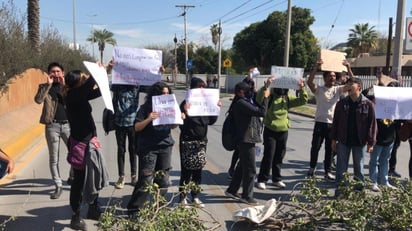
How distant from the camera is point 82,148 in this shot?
4789mm

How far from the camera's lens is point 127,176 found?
7336 mm

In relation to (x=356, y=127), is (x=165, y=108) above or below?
above

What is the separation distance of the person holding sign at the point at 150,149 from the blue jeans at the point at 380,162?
348 cm

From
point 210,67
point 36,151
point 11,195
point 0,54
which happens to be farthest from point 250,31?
point 11,195

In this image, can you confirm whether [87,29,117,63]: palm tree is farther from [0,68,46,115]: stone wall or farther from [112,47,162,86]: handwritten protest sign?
[112,47,162,86]: handwritten protest sign

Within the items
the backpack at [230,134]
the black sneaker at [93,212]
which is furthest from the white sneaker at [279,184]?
the black sneaker at [93,212]

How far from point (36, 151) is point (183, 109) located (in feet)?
19.7

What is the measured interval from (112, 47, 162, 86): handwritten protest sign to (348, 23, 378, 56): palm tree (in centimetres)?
7207

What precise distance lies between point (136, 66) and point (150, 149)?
130cm

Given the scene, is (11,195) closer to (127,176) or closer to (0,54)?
(127,176)

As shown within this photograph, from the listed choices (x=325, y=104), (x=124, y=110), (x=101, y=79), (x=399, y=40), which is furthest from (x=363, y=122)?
(x=399, y=40)

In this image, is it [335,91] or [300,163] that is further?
[300,163]

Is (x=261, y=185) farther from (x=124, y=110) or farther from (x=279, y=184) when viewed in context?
(x=124, y=110)

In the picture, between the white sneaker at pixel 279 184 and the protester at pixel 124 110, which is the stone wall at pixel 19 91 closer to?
the protester at pixel 124 110
